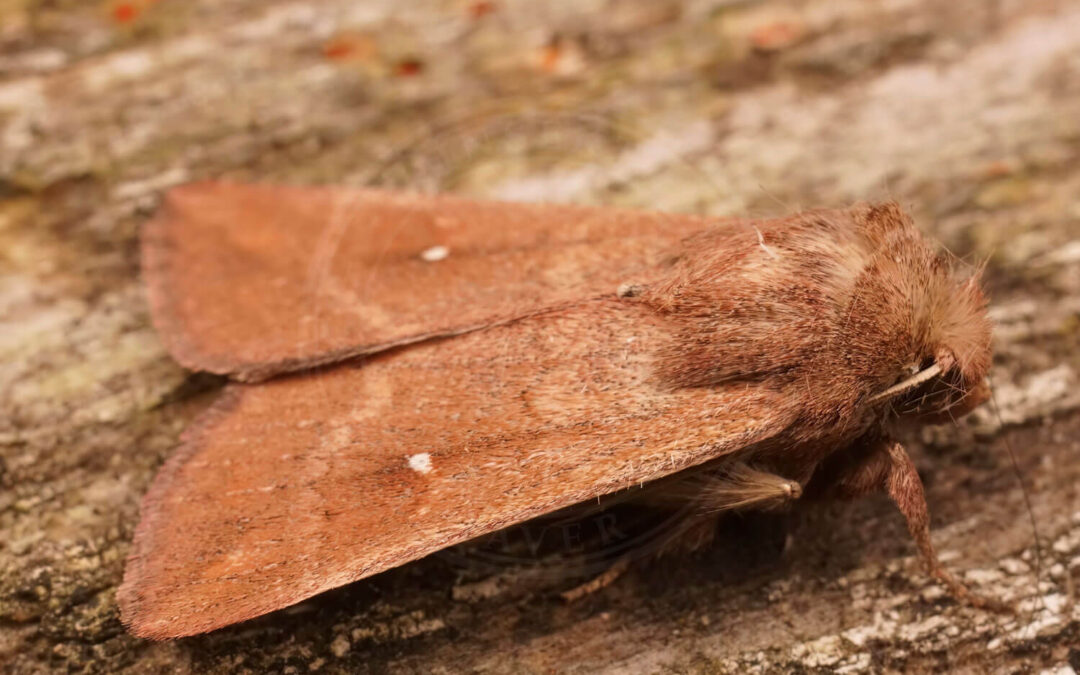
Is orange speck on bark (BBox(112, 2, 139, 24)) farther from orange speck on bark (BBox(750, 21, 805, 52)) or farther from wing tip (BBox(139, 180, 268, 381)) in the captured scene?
orange speck on bark (BBox(750, 21, 805, 52))

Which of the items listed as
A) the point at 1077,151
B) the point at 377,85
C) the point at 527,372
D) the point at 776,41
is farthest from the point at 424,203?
the point at 1077,151

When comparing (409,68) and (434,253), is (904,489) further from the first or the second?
(409,68)

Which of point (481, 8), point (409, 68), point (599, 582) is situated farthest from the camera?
point (481, 8)

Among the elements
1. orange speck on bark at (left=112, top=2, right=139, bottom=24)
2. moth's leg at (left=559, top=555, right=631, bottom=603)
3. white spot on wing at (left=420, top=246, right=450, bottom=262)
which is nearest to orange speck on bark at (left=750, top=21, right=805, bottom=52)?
white spot on wing at (left=420, top=246, right=450, bottom=262)

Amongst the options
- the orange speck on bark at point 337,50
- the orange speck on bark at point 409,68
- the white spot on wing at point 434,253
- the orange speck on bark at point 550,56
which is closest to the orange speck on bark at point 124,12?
the orange speck on bark at point 337,50

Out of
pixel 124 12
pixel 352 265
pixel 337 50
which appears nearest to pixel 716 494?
pixel 352 265
